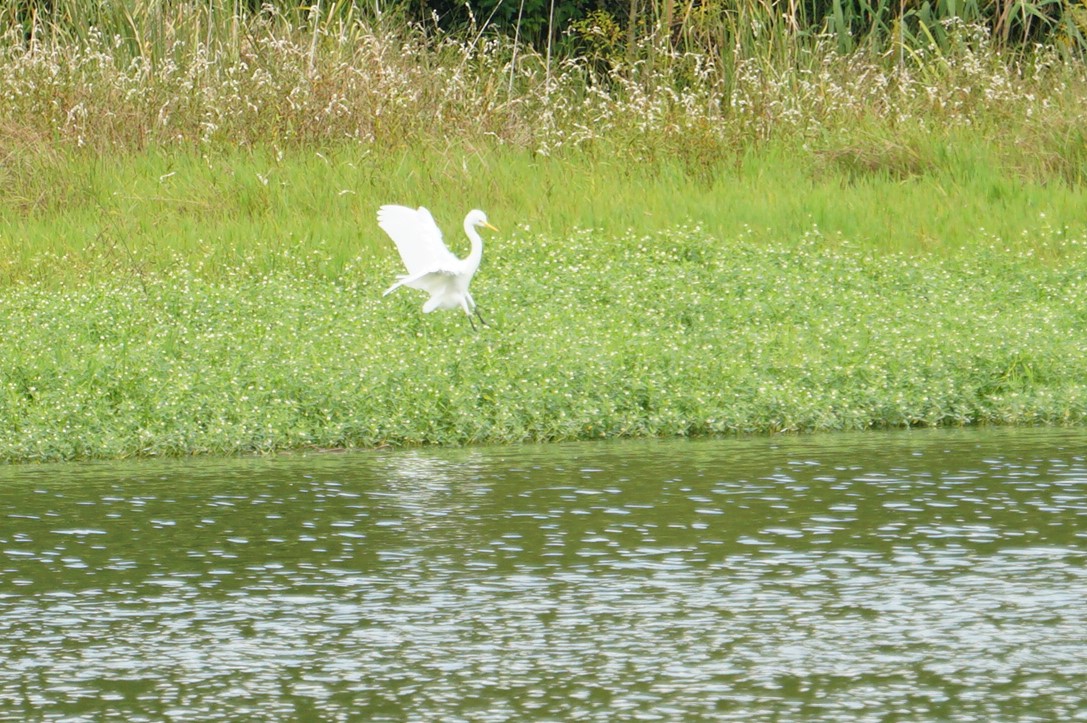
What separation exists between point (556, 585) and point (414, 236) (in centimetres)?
524

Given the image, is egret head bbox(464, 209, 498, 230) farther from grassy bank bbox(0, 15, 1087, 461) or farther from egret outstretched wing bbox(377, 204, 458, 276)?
egret outstretched wing bbox(377, 204, 458, 276)

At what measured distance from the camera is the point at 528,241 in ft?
44.4

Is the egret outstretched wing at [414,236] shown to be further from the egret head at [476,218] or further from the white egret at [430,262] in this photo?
the egret head at [476,218]

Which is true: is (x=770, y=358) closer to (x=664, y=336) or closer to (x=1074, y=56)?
(x=664, y=336)

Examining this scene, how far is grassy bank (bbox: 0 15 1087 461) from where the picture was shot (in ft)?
33.1

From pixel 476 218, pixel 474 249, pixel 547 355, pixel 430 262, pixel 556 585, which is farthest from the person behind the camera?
pixel 476 218

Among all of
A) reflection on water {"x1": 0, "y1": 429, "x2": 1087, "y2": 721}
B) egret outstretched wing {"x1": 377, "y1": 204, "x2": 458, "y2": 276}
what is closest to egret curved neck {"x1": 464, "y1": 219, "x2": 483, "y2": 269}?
egret outstretched wing {"x1": 377, "y1": 204, "x2": 458, "y2": 276}

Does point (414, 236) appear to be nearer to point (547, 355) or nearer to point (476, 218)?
point (476, 218)

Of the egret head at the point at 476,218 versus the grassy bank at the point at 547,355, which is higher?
the egret head at the point at 476,218

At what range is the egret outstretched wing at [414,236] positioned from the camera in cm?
1143

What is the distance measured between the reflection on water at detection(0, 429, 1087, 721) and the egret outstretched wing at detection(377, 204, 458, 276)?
2.24 meters

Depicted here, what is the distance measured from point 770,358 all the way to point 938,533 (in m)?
3.33

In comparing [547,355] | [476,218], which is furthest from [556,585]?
[476,218]

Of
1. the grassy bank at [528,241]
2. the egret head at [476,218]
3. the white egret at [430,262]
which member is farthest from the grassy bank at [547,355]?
the egret head at [476,218]
